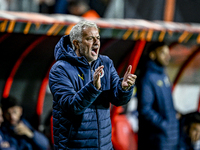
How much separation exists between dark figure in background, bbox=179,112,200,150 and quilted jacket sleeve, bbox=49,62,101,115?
230 cm

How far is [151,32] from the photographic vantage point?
12.1 ft

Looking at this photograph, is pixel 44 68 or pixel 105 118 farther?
pixel 44 68

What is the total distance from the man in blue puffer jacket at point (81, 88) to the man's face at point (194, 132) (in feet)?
A: 6.72

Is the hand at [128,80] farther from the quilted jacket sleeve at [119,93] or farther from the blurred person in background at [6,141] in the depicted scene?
the blurred person in background at [6,141]

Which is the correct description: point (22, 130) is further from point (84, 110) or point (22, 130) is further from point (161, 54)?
point (84, 110)

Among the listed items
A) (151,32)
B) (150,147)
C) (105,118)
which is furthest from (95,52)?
(150,147)

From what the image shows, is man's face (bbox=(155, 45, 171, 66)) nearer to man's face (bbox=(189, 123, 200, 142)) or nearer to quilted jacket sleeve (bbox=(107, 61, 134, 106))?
man's face (bbox=(189, 123, 200, 142))

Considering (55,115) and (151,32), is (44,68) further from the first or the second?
(55,115)

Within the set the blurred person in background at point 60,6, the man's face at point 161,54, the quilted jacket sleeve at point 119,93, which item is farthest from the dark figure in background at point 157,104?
the blurred person in background at point 60,6

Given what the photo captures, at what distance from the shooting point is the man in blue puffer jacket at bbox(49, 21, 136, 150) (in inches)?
77.3

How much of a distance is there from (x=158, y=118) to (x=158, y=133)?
18 cm

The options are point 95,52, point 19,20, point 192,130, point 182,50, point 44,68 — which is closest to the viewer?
point 95,52

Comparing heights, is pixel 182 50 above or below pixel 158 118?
above

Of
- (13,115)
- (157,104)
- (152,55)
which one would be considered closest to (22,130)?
(13,115)
